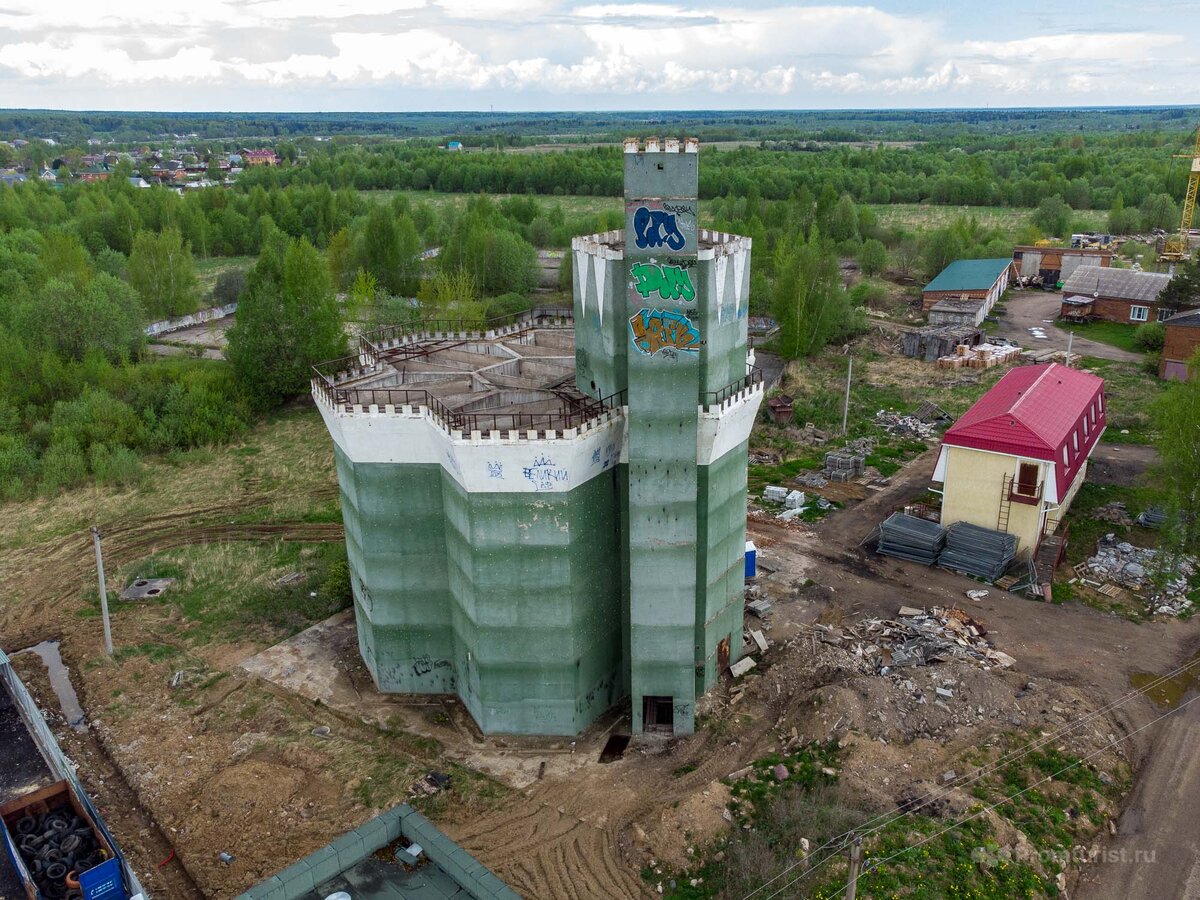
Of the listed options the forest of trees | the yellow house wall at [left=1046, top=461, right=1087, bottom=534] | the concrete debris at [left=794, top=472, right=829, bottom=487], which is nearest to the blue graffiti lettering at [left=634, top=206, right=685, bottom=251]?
the yellow house wall at [left=1046, top=461, right=1087, bottom=534]

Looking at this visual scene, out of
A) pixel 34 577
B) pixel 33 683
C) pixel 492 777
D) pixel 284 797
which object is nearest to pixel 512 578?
pixel 492 777

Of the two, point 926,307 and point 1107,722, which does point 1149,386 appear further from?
point 1107,722

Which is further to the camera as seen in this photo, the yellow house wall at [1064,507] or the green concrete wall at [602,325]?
the yellow house wall at [1064,507]

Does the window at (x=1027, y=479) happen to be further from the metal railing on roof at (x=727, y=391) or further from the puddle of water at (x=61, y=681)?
the puddle of water at (x=61, y=681)

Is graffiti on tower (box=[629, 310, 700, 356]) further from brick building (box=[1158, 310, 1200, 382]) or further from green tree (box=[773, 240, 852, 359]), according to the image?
brick building (box=[1158, 310, 1200, 382])

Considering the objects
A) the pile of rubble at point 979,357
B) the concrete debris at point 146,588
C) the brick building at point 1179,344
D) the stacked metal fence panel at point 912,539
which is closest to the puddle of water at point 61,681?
the concrete debris at point 146,588

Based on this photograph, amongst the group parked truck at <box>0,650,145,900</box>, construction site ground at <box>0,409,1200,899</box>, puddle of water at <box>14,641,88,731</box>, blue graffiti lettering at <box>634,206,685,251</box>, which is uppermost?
blue graffiti lettering at <box>634,206,685,251</box>
